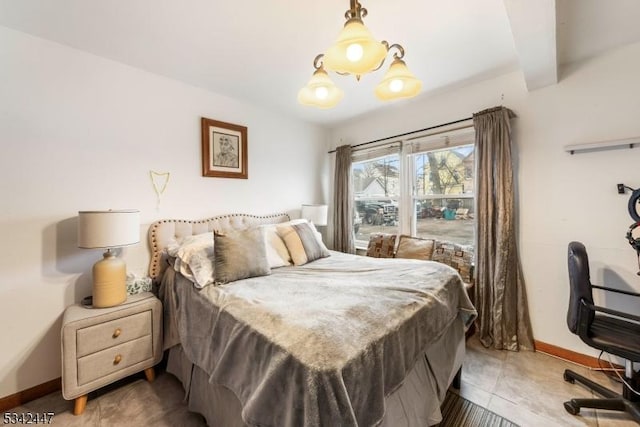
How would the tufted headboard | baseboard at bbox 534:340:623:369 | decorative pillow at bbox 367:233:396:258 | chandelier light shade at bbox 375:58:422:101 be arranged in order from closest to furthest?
1. chandelier light shade at bbox 375:58:422:101
2. baseboard at bbox 534:340:623:369
3. the tufted headboard
4. decorative pillow at bbox 367:233:396:258

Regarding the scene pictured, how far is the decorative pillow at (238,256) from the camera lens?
177 centimetres

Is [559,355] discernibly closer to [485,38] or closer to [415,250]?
[415,250]

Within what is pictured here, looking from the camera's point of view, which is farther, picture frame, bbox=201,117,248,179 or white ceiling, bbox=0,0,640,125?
picture frame, bbox=201,117,248,179

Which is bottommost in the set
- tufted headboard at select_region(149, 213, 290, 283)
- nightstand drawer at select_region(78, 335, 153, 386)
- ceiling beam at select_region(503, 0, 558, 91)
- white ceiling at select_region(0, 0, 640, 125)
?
nightstand drawer at select_region(78, 335, 153, 386)

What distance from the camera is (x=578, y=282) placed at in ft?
5.17

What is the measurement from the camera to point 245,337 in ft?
3.77

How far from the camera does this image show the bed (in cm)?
89

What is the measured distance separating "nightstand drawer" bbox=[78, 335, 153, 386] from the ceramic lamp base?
1.00 feet

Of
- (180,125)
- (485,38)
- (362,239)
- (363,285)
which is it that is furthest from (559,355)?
(180,125)

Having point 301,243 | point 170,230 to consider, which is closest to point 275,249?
point 301,243

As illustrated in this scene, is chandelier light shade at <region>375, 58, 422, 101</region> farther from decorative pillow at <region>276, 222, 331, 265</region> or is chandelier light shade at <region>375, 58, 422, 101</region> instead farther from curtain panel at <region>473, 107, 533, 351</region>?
decorative pillow at <region>276, 222, 331, 265</region>

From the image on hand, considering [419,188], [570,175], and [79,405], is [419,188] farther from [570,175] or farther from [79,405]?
[79,405]

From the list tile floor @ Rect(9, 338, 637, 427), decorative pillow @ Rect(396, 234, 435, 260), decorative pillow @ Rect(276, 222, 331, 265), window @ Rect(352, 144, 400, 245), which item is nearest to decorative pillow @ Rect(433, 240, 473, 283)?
→ decorative pillow @ Rect(396, 234, 435, 260)

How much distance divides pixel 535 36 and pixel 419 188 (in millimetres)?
1706
